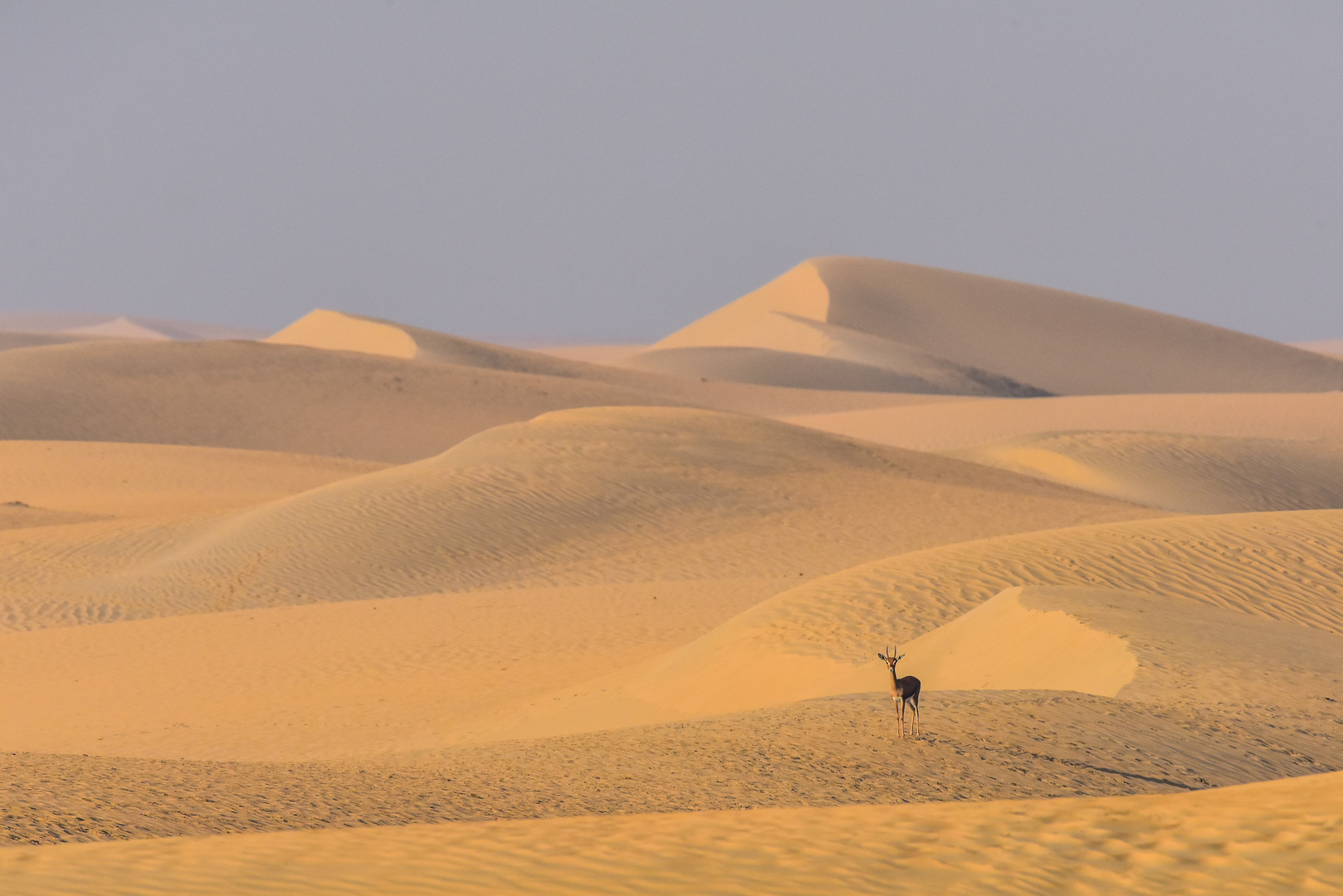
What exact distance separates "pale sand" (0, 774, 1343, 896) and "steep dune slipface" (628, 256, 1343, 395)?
60.2m

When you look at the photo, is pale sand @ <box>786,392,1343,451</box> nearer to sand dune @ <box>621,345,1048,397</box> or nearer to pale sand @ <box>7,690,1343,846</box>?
sand dune @ <box>621,345,1048,397</box>

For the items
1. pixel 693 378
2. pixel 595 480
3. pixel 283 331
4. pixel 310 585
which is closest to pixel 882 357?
pixel 693 378

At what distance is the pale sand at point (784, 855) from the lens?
496cm

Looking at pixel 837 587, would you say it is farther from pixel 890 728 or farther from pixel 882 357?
pixel 882 357

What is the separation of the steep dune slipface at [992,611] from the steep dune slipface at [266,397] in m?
25.2

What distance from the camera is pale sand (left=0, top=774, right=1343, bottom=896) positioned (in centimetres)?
496

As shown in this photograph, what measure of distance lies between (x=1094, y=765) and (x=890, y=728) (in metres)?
1.17

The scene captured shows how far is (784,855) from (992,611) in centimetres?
699

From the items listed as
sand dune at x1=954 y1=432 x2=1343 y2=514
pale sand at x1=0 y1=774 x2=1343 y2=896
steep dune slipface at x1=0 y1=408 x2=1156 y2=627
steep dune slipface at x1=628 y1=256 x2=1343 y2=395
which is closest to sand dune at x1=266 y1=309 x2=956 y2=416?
steep dune slipface at x1=628 y1=256 x2=1343 y2=395

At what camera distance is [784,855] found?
549cm

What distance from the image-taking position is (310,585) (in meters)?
19.8

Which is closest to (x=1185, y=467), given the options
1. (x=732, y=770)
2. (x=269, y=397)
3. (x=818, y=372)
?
(x=732, y=770)

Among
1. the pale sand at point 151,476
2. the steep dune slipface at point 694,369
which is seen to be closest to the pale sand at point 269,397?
the steep dune slipface at point 694,369

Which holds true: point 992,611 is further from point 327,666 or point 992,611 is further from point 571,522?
point 571,522
